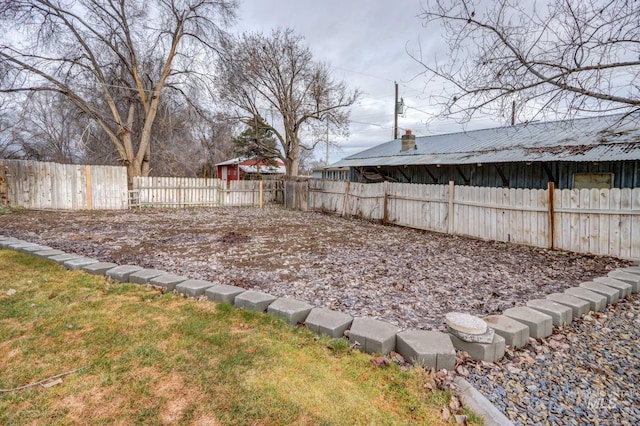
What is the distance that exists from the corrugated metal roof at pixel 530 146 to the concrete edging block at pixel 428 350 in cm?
377

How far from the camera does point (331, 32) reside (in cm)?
988

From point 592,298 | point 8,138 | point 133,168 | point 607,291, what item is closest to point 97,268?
point 592,298

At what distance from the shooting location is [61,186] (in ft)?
34.9

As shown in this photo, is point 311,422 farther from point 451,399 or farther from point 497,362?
point 497,362

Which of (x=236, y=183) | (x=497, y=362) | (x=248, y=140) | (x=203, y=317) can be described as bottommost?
(x=497, y=362)

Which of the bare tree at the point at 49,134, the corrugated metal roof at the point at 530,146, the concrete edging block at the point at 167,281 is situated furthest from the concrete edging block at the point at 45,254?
the bare tree at the point at 49,134

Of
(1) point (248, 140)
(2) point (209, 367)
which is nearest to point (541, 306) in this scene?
(2) point (209, 367)

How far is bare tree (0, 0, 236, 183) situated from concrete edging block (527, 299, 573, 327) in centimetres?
1491

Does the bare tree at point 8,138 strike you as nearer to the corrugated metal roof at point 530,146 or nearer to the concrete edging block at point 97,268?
the concrete edging block at point 97,268

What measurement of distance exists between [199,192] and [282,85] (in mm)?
6080

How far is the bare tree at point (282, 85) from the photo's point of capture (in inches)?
556

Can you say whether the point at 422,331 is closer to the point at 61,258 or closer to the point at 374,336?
the point at 374,336

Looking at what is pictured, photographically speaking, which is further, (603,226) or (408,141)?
(408,141)

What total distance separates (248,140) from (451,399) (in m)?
18.9
